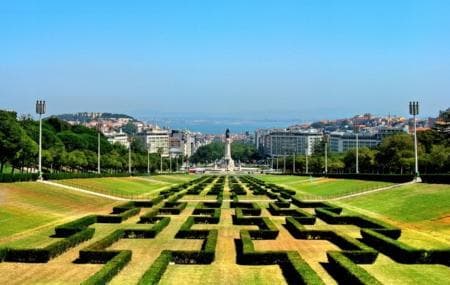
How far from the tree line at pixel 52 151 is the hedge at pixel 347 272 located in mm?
60185

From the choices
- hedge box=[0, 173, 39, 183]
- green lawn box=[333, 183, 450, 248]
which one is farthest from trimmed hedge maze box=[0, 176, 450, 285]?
hedge box=[0, 173, 39, 183]

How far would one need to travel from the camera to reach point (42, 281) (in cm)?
2238

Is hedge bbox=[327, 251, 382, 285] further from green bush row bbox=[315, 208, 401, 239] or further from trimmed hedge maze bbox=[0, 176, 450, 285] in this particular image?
green bush row bbox=[315, 208, 401, 239]

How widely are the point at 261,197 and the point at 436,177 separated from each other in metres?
18.4

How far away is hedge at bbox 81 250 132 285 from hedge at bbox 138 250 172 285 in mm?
1370

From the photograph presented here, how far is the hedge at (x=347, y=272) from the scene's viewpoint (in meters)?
20.0

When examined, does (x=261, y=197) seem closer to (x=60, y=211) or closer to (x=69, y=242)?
(x=60, y=211)

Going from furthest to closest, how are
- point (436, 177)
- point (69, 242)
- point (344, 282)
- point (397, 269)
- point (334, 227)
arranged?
point (436, 177) → point (334, 227) → point (69, 242) → point (397, 269) → point (344, 282)

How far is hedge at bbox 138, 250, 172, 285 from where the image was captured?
2070 cm

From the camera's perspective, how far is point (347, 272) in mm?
21578

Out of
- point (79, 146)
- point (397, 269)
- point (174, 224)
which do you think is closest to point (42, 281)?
point (397, 269)

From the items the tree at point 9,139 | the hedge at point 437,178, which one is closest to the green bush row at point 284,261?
the hedge at point 437,178

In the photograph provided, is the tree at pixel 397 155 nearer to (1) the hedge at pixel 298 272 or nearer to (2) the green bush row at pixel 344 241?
(2) the green bush row at pixel 344 241

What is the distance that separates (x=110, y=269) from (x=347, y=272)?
870 cm
